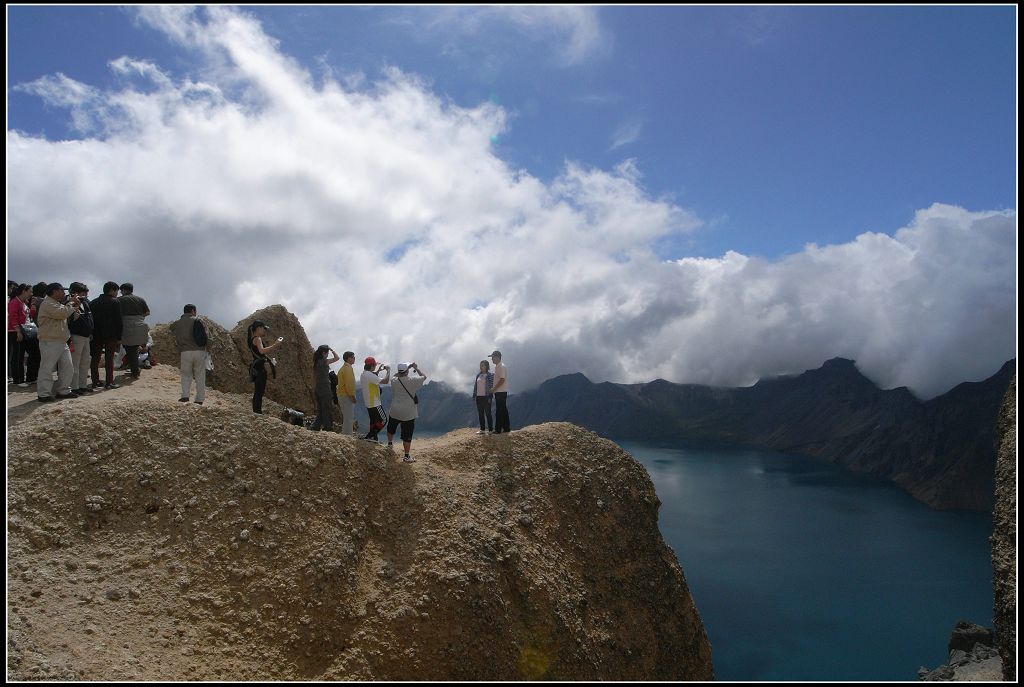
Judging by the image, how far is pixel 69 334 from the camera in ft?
57.4

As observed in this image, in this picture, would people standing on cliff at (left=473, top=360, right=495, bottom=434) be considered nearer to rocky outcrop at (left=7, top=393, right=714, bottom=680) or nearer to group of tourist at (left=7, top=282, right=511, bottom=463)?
group of tourist at (left=7, top=282, right=511, bottom=463)

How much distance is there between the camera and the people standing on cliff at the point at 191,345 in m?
17.0

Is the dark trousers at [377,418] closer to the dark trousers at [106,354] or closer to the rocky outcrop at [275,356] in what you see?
the dark trousers at [106,354]

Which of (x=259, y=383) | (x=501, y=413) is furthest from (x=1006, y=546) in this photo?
(x=259, y=383)

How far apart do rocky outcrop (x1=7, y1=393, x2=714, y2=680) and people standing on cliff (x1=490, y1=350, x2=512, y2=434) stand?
0.86m

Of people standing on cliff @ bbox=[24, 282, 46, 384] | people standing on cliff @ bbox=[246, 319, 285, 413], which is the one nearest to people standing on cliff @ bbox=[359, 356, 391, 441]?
people standing on cliff @ bbox=[246, 319, 285, 413]

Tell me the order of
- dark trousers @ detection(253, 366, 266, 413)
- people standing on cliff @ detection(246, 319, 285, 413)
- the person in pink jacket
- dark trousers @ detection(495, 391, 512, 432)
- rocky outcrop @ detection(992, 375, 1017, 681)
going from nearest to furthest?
rocky outcrop @ detection(992, 375, 1017, 681) < people standing on cliff @ detection(246, 319, 285, 413) < dark trousers @ detection(253, 366, 266, 413) < the person in pink jacket < dark trousers @ detection(495, 391, 512, 432)

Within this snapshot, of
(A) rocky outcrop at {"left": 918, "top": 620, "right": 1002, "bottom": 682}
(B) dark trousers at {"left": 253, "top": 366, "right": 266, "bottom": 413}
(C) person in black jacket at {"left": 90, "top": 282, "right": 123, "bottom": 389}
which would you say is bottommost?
(A) rocky outcrop at {"left": 918, "top": 620, "right": 1002, "bottom": 682}

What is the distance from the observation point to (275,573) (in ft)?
48.2

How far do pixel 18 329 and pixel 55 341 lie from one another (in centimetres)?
341

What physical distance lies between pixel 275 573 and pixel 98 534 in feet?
13.2

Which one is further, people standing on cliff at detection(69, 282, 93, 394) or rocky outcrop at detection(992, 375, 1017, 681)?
people standing on cliff at detection(69, 282, 93, 394)

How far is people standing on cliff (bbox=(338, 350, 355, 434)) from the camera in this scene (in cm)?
1930

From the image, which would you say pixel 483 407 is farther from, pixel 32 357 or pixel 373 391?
pixel 32 357
